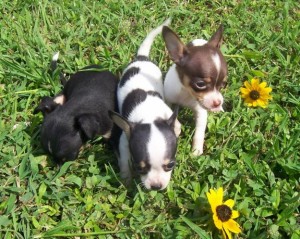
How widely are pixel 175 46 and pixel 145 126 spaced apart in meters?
1.10

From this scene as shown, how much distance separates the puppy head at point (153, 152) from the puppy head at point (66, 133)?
0.46 m

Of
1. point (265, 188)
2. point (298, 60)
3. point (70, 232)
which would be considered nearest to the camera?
point (70, 232)

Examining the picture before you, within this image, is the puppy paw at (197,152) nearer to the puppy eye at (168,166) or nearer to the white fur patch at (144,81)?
the puppy eye at (168,166)

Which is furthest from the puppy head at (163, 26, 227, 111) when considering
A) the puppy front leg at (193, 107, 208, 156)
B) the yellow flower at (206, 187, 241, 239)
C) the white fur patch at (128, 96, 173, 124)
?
the yellow flower at (206, 187, 241, 239)

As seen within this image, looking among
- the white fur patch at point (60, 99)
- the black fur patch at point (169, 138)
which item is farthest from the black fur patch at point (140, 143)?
the white fur patch at point (60, 99)

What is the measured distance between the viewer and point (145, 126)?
4.39 metres

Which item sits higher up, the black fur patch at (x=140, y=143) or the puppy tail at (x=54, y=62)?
the black fur patch at (x=140, y=143)

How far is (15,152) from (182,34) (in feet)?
9.16

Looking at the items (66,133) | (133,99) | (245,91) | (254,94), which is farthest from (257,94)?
(66,133)

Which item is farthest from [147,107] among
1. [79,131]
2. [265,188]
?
[265,188]

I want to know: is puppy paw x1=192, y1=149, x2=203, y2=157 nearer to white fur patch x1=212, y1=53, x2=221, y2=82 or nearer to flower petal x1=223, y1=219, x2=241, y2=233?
white fur patch x1=212, y1=53, x2=221, y2=82

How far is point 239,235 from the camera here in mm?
4352

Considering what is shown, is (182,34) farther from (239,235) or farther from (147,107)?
(239,235)

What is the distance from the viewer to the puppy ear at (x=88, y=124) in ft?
15.6
